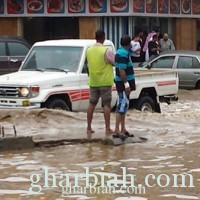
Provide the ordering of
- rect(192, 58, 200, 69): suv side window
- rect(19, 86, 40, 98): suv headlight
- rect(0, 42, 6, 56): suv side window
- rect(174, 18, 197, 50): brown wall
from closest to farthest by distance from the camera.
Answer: rect(19, 86, 40, 98): suv headlight → rect(0, 42, 6, 56): suv side window → rect(192, 58, 200, 69): suv side window → rect(174, 18, 197, 50): brown wall

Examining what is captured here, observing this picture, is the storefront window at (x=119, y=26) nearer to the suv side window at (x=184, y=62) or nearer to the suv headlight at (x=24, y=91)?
the suv side window at (x=184, y=62)

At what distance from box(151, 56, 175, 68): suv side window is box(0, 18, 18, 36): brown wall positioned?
771cm

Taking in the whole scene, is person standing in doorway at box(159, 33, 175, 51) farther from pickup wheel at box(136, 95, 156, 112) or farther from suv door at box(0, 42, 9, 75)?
pickup wheel at box(136, 95, 156, 112)

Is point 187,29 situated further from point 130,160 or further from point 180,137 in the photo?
point 130,160

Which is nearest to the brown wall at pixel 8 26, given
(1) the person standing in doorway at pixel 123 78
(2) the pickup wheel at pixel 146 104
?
(2) the pickup wheel at pixel 146 104

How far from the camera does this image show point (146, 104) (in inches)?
692

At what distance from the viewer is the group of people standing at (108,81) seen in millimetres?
12383

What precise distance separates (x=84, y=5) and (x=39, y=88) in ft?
46.4

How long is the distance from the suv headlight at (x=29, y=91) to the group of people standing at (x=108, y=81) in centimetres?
233

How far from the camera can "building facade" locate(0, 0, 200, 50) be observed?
28.7 meters

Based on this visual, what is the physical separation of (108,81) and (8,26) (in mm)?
17823

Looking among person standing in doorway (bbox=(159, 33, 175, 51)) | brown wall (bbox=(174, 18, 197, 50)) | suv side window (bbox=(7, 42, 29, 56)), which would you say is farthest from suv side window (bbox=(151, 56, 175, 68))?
brown wall (bbox=(174, 18, 197, 50))

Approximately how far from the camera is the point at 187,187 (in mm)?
8938

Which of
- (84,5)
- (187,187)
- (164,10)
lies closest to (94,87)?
(187,187)
